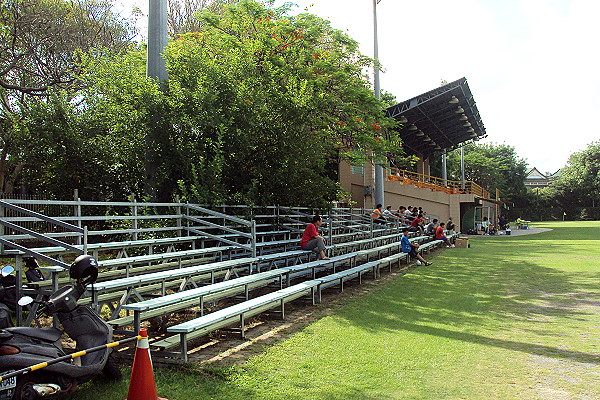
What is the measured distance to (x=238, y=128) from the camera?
39.2 feet

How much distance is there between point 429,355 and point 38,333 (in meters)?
4.40

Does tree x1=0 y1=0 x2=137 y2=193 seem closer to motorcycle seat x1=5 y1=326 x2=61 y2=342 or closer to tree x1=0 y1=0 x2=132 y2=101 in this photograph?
tree x1=0 y1=0 x2=132 y2=101

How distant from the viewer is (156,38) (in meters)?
11.7

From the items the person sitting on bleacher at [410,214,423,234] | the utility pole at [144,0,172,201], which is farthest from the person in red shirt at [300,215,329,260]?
the person sitting on bleacher at [410,214,423,234]

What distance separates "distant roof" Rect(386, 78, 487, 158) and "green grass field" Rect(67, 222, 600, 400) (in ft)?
69.0

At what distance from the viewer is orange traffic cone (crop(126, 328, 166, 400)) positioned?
436 cm

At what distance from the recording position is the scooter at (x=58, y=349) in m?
4.05

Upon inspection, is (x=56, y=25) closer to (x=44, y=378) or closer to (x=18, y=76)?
(x=18, y=76)

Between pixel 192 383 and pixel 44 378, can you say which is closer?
pixel 44 378

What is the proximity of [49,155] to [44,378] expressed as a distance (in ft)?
26.3

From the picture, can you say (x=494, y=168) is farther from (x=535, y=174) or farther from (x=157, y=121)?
(x=535, y=174)

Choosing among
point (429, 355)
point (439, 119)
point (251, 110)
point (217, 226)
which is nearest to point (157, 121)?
point (251, 110)

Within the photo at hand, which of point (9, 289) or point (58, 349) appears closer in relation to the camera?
point (58, 349)

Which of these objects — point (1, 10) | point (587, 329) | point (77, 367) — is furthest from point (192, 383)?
point (1, 10)
